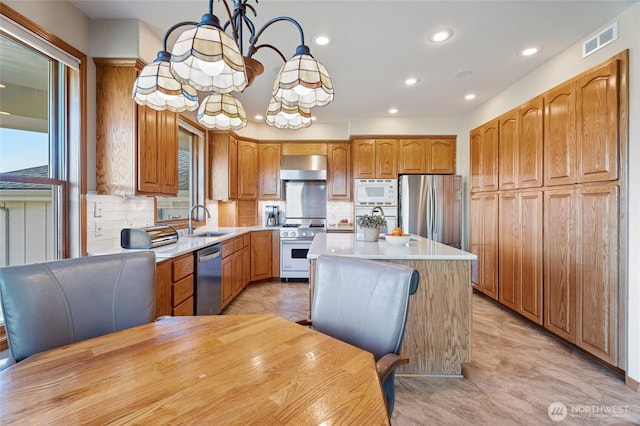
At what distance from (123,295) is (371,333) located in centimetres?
109

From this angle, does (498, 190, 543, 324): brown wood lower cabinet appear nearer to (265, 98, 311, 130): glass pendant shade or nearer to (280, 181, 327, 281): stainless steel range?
(265, 98, 311, 130): glass pendant shade

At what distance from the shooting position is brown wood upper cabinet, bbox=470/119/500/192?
3430 millimetres

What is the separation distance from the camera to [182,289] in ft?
7.57

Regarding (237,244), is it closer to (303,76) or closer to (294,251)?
(294,251)

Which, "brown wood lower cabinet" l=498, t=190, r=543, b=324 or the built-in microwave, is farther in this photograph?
the built-in microwave

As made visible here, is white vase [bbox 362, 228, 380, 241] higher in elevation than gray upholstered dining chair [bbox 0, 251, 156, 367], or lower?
higher

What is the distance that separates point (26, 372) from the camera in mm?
788

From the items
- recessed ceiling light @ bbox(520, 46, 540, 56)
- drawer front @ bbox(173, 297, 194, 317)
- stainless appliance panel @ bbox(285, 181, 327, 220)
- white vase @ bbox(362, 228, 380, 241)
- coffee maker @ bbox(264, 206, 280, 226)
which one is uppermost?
recessed ceiling light @ bbox(520, 46, 540, 56)

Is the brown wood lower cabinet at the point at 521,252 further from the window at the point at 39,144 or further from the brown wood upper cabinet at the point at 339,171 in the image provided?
the window at the point at 39,144

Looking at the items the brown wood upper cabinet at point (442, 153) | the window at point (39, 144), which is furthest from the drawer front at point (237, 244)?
the brown wood upper cabinet at point (442, 153)

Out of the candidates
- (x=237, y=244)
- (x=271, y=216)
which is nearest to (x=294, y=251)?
(x=271, y=216)

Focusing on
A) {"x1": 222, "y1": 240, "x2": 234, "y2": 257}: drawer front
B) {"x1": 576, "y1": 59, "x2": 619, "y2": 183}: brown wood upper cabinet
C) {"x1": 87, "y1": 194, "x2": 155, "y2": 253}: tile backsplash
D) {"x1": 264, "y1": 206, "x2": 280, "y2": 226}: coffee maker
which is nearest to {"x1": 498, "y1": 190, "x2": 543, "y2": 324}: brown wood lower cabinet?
{"x1": 576, "y1": 59, "x2": 619, "y2": 183}: brown wood upper cabinet

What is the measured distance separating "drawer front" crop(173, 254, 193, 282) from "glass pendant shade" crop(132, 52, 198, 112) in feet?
4.07

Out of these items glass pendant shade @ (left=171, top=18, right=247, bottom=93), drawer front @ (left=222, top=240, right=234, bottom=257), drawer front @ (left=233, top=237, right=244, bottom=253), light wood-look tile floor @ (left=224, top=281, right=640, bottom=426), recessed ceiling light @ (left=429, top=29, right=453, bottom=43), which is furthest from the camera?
drawer front @ (left=233, top=237, right=244, bottom=253)
